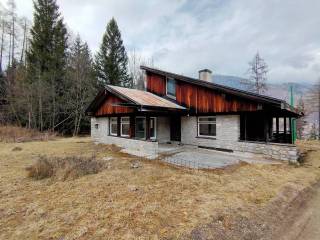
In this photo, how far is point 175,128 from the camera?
13.5 metres

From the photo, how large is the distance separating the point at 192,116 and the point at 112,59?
2132cm

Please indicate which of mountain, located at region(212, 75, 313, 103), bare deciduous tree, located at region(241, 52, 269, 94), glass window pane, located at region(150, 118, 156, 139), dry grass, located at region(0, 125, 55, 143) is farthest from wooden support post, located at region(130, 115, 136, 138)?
bare deciduous tree, located at region(241, 52, 269, 94)

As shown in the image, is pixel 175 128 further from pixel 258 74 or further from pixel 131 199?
pixel 258 74

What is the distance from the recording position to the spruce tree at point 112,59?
2947cm

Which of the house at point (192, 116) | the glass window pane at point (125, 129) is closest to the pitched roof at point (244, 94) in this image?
the house at point (192, 116)

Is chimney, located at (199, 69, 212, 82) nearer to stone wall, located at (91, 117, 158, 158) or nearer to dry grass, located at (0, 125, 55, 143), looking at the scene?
stone wall, located at (91, 117, 158, 158)

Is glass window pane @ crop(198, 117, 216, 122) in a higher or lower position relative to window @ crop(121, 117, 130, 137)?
higher

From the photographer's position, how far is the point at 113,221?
390 centimetres

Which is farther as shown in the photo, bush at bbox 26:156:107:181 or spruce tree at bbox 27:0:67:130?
spruce tree at bbox 27:0:67:130

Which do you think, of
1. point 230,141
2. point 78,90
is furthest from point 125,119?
point 78,90

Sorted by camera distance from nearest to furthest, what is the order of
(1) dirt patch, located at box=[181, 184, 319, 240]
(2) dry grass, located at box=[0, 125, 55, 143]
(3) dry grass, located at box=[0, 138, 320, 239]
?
(1) dirt patch, located at box=[181, 184, 319, 240]
(3) dry grass, located at box=[0, 138, 320, 239]
(2) dry grass, located at box=[0, 125, 55, 143]

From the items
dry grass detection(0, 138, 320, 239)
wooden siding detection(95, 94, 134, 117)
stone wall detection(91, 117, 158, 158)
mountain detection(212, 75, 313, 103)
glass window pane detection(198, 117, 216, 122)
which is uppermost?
mountain detection(212, 75, 313, 103)

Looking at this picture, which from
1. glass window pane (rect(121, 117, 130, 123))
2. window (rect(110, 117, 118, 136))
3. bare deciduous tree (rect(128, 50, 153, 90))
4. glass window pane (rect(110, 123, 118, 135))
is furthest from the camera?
Result: bare deciduous tree (rect(128, 50, 153, 90))

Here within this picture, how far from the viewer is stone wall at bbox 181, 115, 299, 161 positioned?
926 cm
